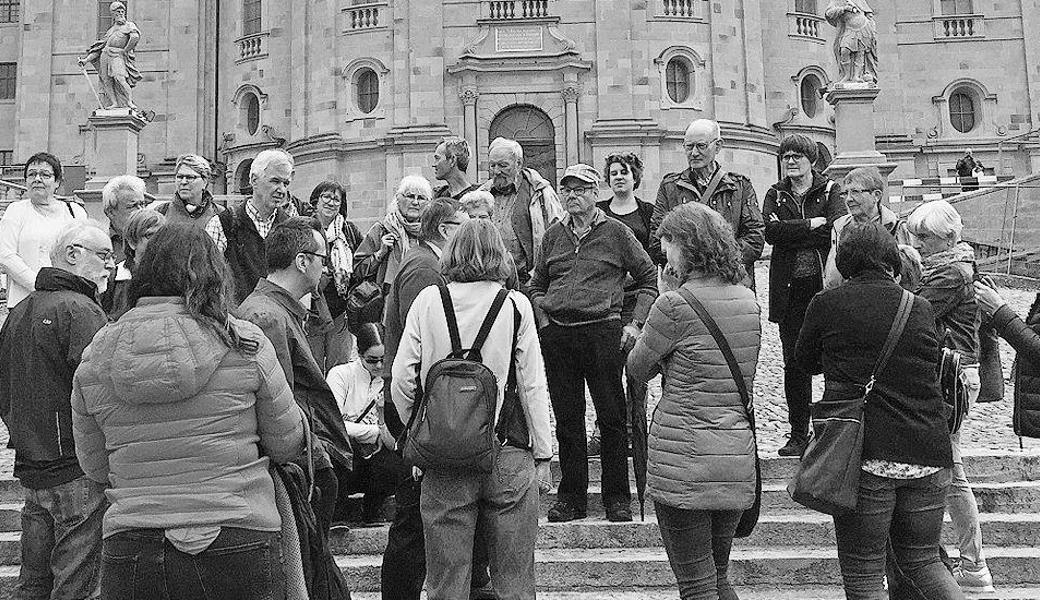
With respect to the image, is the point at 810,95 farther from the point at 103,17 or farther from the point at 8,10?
the point at 8,10

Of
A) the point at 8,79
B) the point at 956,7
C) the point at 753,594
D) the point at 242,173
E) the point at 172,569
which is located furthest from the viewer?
the point at 8,79

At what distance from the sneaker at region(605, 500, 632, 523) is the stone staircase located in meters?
0.06

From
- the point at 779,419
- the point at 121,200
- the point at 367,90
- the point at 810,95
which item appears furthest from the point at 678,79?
the point at 121,200

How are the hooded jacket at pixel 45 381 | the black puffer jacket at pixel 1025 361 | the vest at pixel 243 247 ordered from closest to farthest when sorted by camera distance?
the hooded jacket at pixel 45 381 < the black puffer jacket at pixel 1025 361 < the vest at pixel 243 247

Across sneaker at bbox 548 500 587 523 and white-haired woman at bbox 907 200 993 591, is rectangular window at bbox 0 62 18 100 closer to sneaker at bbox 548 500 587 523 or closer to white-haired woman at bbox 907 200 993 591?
sneaker at bbox 548 500 587 523

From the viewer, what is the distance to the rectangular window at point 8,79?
1483 inches

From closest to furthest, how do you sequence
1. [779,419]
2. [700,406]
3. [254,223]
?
1. [700,406]
2. [254,223]
3. [779,419]

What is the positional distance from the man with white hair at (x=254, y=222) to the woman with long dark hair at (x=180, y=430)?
3.34 metres

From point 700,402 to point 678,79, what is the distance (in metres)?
26.2

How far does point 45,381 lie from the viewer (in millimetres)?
5352

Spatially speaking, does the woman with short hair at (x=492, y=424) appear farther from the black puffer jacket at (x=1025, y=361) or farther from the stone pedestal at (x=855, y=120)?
the stone pedestal at (x=855, y=120)

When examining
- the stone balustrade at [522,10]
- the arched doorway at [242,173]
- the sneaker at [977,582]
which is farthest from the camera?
the arched doorway at [242,173]

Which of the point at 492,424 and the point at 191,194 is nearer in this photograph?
the point at 492,424

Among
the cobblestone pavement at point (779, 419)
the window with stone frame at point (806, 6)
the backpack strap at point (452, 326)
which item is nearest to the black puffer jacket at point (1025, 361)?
the cobblestone pavement at point (779, 419)
